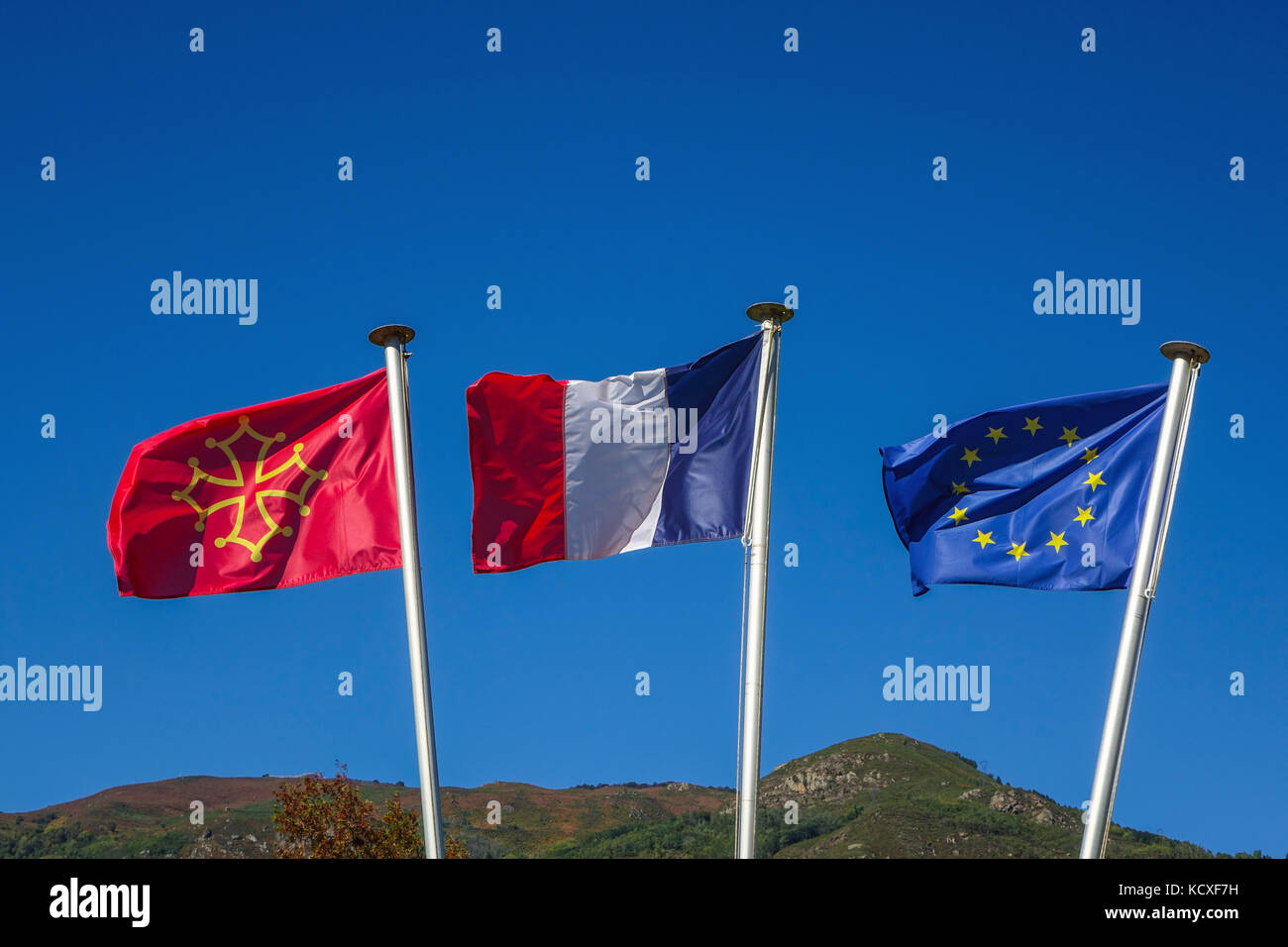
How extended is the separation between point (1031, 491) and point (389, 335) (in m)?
8.08

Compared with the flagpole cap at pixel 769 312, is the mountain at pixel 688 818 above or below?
below

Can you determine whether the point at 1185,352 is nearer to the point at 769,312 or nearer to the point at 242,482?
the point at 769,312

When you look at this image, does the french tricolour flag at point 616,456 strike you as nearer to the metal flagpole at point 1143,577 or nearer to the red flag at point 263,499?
the red flag at point 263,499

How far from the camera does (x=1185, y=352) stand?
17156 mm

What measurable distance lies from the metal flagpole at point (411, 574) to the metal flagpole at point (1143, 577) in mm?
6963

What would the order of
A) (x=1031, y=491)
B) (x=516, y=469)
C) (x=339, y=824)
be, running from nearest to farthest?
(x=516, y=469)
(x=1031, y=491)
(x=339, y=824)

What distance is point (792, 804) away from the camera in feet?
60.4

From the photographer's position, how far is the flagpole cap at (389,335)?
17.4 m

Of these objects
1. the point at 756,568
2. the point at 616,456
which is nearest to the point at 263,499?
the point at 616,456

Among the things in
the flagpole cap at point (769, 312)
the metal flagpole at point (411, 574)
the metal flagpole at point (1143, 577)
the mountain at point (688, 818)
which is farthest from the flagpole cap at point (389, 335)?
the mountain at point (688, 818)

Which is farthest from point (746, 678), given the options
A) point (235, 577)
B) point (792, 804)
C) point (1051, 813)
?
point (1051, 813)

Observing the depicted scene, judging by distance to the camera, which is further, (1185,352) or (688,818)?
(688,818)
